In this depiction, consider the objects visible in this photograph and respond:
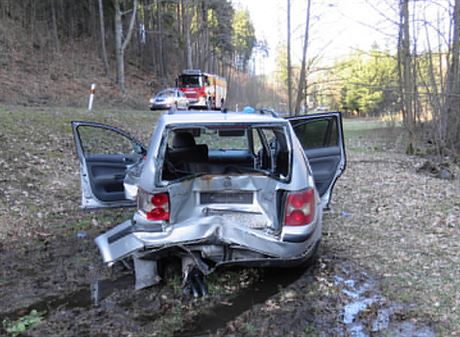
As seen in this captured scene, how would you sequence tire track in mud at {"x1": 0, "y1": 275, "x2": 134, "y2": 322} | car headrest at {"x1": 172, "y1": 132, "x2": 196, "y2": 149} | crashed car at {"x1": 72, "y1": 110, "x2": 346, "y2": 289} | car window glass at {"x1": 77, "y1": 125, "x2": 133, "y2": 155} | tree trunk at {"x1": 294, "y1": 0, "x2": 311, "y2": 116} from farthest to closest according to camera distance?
1. tree trunk at {"x1": 294, "y1": 0, "x2": 311, "y2": 116}
2. car window glass at {"x1": 77, "y1": 125, "x2": 133, "y2": 155}
3. car headrest at {"x1": 172, "y1": 132, "x2": 196, "y2": 149}
4. crashed car at {"x1": 72, "y1": 110, "x2": 346, "y2": 289}
5. tire track in mud at {"x1": 0, "y1": 275, "x2": 134, "y2": 322}

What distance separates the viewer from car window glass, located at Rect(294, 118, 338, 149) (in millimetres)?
6172

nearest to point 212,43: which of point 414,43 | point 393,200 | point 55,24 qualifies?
point 55,24

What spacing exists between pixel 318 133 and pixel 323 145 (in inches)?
7.6

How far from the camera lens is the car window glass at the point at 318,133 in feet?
20.2

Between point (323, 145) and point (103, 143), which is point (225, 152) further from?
point (103, 143)

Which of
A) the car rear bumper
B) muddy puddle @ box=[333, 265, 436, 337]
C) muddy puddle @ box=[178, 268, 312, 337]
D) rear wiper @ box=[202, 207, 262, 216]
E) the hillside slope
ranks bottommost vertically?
muddy puddle @ box=[333, 265, 436, 337]

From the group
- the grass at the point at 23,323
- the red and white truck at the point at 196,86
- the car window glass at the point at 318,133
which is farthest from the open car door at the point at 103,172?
the red and white truck at the point at 196,86

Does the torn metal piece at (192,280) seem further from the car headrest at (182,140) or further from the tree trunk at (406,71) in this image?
the tree trunk at (406,71)

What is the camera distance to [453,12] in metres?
11.9

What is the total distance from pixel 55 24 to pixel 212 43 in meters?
22.3

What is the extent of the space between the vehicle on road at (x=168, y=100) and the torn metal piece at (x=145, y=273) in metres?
20.6

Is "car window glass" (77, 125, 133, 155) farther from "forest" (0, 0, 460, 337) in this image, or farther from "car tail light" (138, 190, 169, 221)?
"car tail light" (138, 190, 169, 221)

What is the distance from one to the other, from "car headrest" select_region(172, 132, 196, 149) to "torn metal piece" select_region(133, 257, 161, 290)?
1.78m

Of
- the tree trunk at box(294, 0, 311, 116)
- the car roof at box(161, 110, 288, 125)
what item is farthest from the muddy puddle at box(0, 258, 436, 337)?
the tree trunk at box(294, 0, 311, 116)
